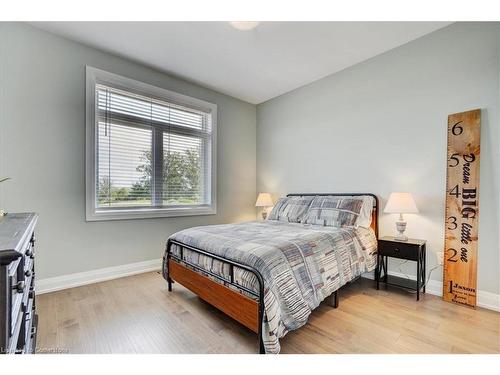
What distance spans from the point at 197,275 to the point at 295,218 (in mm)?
1528

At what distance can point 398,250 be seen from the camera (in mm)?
2465

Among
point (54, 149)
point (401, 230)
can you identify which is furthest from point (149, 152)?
point (401, 230)

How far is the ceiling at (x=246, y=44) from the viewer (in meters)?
2.44

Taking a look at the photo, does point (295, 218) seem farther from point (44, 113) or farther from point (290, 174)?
point (44, 113)

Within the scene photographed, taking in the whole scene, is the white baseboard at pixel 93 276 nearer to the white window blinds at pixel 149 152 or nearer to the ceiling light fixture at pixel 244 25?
the white window blinds at pixel 149 152

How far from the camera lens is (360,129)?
3.13 meters

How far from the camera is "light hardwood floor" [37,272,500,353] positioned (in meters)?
1.64

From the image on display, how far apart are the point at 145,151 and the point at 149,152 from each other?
5 centimetres

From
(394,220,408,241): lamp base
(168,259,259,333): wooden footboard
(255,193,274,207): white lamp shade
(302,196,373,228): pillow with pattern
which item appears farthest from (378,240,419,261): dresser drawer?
(255,193,274,207): white lamp shade

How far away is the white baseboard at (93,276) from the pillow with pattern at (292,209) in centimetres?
177

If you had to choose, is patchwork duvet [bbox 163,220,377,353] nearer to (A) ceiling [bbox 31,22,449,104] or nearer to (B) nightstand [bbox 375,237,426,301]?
(B) nightstand [bbox 375,237,426,301]

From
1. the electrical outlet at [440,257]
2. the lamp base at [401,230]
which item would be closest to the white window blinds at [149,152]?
the lamp base at [401,230]
